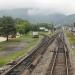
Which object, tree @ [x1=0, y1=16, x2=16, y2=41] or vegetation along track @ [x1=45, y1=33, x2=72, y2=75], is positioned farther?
tree @ [x1=0, y1=16, x2=16, y2=41]

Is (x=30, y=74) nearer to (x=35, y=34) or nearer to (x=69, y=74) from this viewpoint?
(x=69, y=74)

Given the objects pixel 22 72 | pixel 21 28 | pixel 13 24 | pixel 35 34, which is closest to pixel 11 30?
pixel 13 24

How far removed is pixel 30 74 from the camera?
23766 millimetres

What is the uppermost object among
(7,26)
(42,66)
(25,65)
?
(7,26)

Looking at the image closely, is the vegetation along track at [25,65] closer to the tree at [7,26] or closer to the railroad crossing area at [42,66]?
the railroad crossing area at [42,66]

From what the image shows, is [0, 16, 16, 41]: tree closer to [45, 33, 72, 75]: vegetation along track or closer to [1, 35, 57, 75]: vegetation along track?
[1, 35, 57, 75]: vegetation along track

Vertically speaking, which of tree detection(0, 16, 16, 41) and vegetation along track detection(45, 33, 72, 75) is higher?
tree detection(0, 16, 16, 41)

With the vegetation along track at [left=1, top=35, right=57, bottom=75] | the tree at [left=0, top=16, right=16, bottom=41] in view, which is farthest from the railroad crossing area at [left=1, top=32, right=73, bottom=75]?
the tree at [left=0, top=16, right=16, bottom=41]

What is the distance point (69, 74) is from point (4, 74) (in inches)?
221

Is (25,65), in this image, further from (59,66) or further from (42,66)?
(59,66)

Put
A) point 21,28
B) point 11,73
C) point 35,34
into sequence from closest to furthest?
point 11,73 → point 35,34 → point 21,28

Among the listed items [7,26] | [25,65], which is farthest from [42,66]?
[7,26]

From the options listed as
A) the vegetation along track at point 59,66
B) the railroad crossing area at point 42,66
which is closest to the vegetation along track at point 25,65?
the railroad crossing area at point 42,66

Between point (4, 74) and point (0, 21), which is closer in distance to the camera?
point (4, 74)
